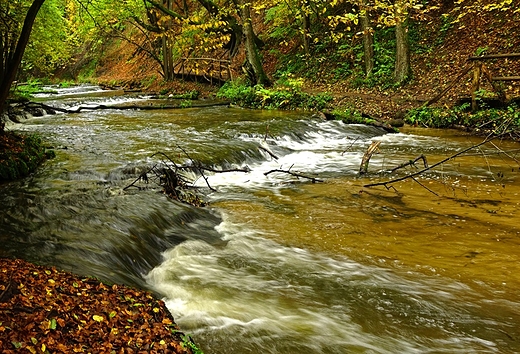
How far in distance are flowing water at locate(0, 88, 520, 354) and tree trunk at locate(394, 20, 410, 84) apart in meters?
8.15

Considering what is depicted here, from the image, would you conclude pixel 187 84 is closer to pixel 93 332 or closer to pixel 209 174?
pixel 209 174

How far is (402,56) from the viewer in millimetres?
16969

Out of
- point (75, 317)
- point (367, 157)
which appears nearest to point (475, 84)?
point (367, 157)

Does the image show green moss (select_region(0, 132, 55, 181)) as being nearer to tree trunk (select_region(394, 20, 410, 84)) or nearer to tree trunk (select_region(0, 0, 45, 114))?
tree trunk (select_region(0, 0, 45, 114))

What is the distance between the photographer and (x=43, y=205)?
19.5ft

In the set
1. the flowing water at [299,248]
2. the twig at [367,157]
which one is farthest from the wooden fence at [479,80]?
the twig at [367,157]

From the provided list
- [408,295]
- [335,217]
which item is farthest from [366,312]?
[335,217]

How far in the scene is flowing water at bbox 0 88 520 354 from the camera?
12.3 feet

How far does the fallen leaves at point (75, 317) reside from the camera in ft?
8.48

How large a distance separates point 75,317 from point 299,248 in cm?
309

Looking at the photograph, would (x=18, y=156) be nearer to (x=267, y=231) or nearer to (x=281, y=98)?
(x=267, y=231)

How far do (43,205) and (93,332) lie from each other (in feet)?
12.5

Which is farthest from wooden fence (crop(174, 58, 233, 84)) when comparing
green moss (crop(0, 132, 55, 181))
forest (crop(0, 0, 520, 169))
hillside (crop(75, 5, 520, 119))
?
green moss (crop(0, 132, 55, 181))

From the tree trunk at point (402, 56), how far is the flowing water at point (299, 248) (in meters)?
8.15
